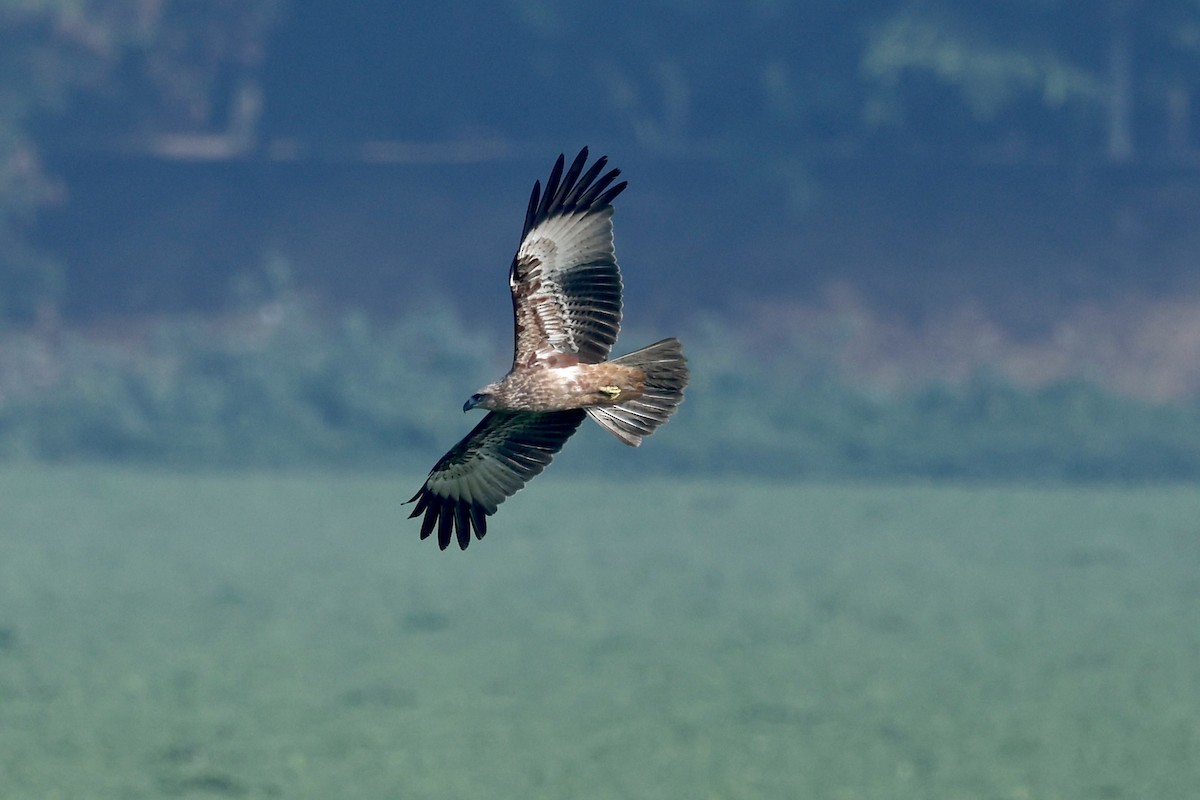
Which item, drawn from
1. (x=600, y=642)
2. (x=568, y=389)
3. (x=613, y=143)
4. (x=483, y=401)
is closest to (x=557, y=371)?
(x=568, y=389)

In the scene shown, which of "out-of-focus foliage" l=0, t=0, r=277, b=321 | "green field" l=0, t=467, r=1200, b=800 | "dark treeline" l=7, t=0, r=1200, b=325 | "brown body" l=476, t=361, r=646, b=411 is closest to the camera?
"brown body" l=476, t=361, r=646, b=411

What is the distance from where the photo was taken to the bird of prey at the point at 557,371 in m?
6.81

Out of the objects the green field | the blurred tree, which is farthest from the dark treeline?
the green field

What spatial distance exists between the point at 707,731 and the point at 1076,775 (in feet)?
11.5

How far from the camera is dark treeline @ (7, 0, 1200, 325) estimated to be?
3089cm

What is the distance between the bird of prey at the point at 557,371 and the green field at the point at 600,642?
1223 cm

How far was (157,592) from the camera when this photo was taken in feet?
89.1

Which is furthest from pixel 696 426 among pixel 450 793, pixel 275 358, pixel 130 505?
pixel 450 793

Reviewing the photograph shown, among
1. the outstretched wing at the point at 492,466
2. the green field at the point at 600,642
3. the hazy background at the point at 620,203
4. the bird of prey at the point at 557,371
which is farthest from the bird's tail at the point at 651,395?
the hazy background at the point at 620,203

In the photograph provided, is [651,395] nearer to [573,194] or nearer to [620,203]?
[573,194]

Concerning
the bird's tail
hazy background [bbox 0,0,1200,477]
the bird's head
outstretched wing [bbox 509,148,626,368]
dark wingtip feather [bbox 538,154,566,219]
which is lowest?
the bird's head

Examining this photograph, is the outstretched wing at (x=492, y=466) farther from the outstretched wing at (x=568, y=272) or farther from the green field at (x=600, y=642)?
the green field at (x=600, y=642)

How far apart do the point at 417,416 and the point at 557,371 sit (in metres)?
23.1

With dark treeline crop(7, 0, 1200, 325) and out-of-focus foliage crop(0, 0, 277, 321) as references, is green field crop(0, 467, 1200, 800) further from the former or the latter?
out-of-focus foliage crop(0, 0, 277, 321)
